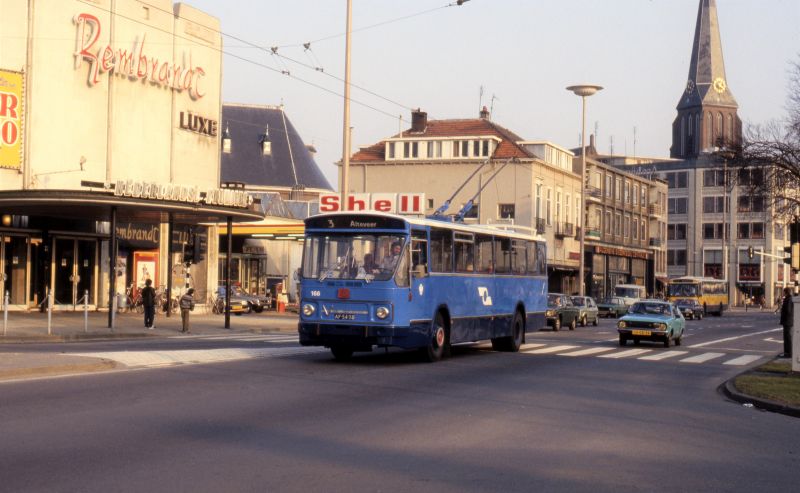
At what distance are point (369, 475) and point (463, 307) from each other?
14.5 meters

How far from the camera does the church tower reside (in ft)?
456

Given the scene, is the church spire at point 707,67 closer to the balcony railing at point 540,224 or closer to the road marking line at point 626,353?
the balcony railing at point 540,224

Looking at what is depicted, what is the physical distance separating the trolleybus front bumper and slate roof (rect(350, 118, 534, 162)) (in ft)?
178

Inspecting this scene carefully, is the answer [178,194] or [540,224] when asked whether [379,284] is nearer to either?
[178,194]

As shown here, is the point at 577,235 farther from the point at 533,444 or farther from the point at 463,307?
the point at 533,444

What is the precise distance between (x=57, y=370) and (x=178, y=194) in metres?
17.7

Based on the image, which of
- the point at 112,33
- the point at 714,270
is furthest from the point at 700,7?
the point at 112,33

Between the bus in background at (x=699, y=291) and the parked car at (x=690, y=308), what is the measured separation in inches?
76.2

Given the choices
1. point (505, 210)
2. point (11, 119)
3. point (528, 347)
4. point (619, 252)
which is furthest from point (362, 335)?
point (619, 252)

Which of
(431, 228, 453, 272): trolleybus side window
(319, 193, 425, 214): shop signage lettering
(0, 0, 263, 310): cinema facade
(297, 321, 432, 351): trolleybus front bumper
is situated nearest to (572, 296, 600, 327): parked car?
(319, 193, 425, 214): shop signage lettering

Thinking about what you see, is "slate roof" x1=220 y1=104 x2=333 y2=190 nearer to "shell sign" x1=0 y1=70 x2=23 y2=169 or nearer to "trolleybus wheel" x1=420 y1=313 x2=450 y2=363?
"shell sign" x1=0 y1=70 x2=23 y2=169

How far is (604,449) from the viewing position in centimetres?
1152

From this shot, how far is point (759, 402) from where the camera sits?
54.4 ft

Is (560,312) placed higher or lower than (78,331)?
higher
